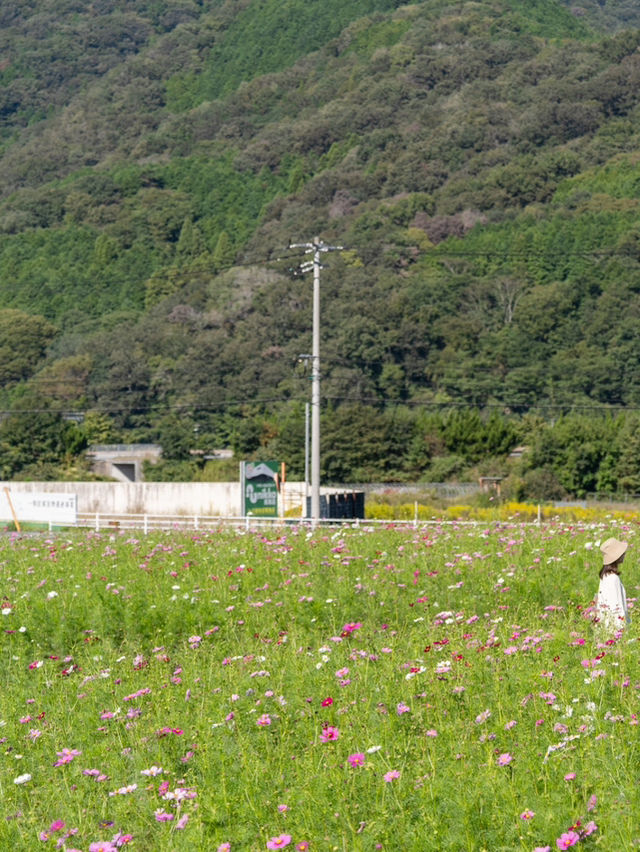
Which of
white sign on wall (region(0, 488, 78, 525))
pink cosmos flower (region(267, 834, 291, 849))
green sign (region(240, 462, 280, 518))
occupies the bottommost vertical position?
white sign on wall (region(0, 488, 78, 525))

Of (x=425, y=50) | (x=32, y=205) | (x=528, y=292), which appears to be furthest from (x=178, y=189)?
(x=528, y=292)

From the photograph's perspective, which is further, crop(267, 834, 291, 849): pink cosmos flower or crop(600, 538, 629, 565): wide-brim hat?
crop(600, 538, 629, 565): wide-brim hat

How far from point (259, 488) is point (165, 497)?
434 inches

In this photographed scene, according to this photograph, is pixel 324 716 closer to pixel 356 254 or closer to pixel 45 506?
pixel 45 506

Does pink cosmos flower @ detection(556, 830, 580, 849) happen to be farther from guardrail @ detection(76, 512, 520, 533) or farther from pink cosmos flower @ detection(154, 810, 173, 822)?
guardrail @ detection(76, 512, 520, 533)

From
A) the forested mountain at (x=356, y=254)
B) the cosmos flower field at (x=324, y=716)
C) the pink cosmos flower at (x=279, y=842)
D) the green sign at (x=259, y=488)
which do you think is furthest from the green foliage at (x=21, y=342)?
the pink cosmos flower at (x=279, y=842)

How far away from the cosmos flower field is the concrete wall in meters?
25.7

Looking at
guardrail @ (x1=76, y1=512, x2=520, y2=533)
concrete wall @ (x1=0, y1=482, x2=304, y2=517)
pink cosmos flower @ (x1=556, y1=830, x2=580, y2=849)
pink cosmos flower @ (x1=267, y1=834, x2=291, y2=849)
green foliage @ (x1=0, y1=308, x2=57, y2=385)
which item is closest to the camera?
pink cosmos flower @ (x1=556, y1=830, x2=580, y2=849)

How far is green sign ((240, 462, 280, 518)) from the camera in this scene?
32.2 metres

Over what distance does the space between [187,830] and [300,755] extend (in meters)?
1.27

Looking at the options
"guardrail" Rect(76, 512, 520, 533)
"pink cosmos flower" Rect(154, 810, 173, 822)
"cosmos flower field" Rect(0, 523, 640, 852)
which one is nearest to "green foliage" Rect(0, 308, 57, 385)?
"guardrail" Rect(76, 512, 520, 533)

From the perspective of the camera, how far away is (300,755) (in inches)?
280

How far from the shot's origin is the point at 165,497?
4291 cm

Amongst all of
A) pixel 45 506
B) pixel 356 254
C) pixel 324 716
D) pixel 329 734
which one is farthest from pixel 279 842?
pixel 356 254
